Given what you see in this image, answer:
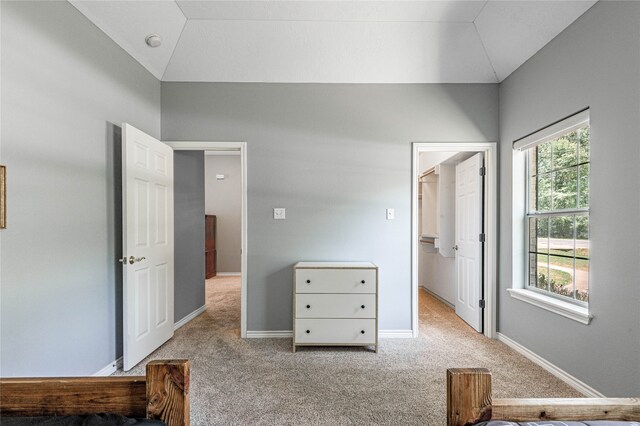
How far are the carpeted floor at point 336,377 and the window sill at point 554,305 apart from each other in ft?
1.66

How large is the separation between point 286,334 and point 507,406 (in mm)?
2492

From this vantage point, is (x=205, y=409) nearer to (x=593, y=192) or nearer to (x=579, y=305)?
(x=579, y=305)

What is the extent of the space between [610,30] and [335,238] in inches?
97.8

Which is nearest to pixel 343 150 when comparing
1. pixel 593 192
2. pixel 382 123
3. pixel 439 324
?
pixel 382 123

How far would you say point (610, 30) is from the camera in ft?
6.23

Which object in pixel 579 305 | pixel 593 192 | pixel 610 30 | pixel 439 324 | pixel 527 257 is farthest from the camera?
pixel 439 324

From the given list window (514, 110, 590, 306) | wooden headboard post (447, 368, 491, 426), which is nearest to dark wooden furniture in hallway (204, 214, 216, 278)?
window (514, 110, 590, 306)

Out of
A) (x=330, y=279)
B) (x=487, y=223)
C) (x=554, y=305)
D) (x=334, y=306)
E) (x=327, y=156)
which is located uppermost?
(x=327, y=156)

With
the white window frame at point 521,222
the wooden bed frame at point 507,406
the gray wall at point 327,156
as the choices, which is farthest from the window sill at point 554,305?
the wooden bed frame at point 507,406

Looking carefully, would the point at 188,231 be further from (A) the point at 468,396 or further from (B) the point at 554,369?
(B) the point at 554,369

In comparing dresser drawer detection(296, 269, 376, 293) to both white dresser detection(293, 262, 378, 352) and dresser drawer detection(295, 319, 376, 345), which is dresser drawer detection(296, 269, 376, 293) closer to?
white dresser detection(293, 262, 378, 352)

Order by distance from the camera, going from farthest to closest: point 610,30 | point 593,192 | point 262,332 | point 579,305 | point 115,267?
point 262,332 < point 115,267 < point 579,305 < point 593,192 < point 610,30

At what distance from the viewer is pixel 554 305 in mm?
2312

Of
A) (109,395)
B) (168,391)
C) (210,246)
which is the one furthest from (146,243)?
(210,246)
